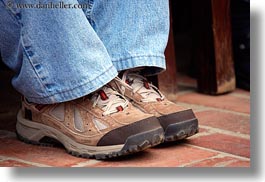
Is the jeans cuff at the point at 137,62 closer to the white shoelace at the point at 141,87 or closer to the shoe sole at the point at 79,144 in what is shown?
the white shoelace at the point at 141,87

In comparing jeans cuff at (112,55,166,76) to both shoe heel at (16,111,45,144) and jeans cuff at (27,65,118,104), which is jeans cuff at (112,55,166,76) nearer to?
jeans cuff at (27,65,118,104)

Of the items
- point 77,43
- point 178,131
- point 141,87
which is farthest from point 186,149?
point 77,43

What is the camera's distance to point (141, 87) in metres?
1.24

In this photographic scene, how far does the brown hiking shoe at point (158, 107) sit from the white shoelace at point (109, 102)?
0.03m

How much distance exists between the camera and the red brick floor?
1123mm

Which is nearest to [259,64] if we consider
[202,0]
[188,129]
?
[188,129]

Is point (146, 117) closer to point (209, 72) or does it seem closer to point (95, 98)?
point (95, 98)

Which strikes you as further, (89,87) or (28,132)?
(28,132)

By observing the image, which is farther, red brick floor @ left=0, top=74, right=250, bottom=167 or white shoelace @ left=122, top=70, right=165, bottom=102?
white shoelace @ left=122, top=70, right=165, bottom=102

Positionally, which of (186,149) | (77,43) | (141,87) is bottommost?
(186,149)

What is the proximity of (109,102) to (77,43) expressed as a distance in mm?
123

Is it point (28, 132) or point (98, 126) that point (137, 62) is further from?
point (28, 132)

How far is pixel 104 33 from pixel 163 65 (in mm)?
125

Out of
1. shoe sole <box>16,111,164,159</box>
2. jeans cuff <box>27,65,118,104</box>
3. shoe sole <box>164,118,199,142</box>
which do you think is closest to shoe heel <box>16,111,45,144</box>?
shoe sole <box>16,111,164,159</box>
